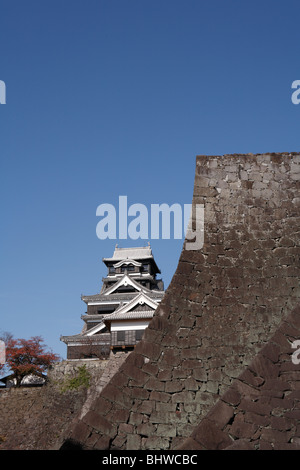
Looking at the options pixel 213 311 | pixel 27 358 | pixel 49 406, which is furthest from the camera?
pixel 27 358

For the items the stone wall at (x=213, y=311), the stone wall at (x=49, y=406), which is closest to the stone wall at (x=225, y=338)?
the stone wall at (x=213, y=311)

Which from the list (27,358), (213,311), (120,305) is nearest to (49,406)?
(27,358)

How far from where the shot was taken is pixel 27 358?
89.0 feet

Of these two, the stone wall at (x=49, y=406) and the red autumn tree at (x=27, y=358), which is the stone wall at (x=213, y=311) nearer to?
the stone wall at (x=49, y=406)

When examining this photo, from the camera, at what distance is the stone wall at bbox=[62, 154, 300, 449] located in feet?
21.0

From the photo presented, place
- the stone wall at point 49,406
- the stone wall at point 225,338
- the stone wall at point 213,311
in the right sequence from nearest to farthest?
the stone wall at point 225,338
the stone wall at point 213,311
the stone wall at point 49,406

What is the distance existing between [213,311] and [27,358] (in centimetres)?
2249

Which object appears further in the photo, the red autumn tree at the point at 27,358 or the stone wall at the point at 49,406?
the red autumn tree at the point at 27,358

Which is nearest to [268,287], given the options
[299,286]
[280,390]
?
[299,286]

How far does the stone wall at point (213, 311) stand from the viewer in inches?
252

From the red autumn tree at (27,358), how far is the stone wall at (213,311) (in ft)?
69.6

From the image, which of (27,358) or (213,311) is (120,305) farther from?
(213,311)

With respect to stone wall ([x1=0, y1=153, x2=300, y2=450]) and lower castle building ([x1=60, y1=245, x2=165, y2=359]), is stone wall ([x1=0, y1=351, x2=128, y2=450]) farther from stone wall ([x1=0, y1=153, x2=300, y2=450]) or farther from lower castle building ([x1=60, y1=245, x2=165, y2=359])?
stone wall ([x1=0, y1=153, x2=300, y2=450])
